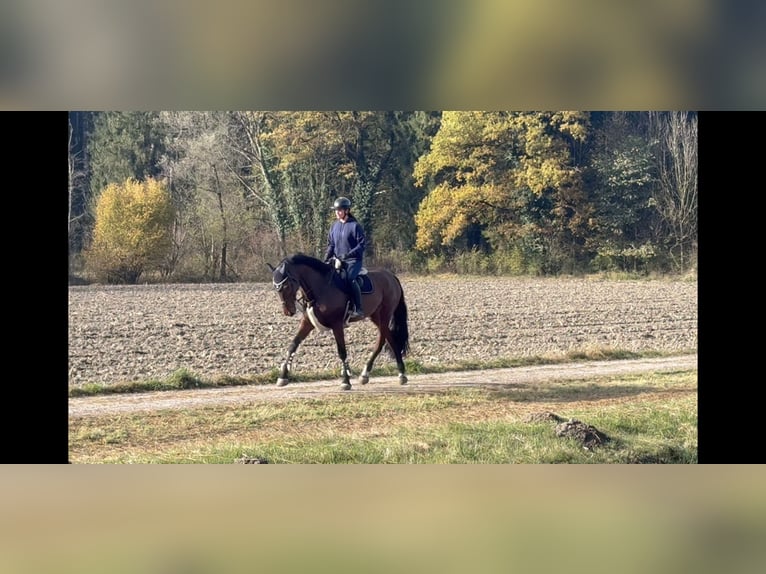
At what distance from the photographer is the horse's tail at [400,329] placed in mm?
12180

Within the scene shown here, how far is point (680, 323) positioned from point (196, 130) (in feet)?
21.9

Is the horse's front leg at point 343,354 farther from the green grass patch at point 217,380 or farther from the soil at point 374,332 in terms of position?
the green grass patch at point 217,380

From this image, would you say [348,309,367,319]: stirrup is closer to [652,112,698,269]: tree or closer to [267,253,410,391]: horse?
[267,253,410,391]: horse

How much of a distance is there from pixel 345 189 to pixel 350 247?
1.23 m

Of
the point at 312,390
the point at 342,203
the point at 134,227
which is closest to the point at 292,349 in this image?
the point at 312,390

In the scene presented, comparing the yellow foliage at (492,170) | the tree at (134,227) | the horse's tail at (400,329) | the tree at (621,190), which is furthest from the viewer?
the tree at (621,190)

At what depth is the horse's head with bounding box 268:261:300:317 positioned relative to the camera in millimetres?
11180

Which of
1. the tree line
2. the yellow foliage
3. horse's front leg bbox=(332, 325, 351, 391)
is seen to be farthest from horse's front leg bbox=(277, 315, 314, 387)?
the yellow foliage

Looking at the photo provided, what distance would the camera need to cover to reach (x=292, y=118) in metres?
12.9

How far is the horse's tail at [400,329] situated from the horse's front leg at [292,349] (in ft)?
3.31

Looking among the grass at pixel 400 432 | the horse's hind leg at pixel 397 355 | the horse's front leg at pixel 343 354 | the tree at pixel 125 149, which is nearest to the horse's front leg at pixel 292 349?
the horse's front leg at pixel 343 354

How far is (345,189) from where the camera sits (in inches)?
502
